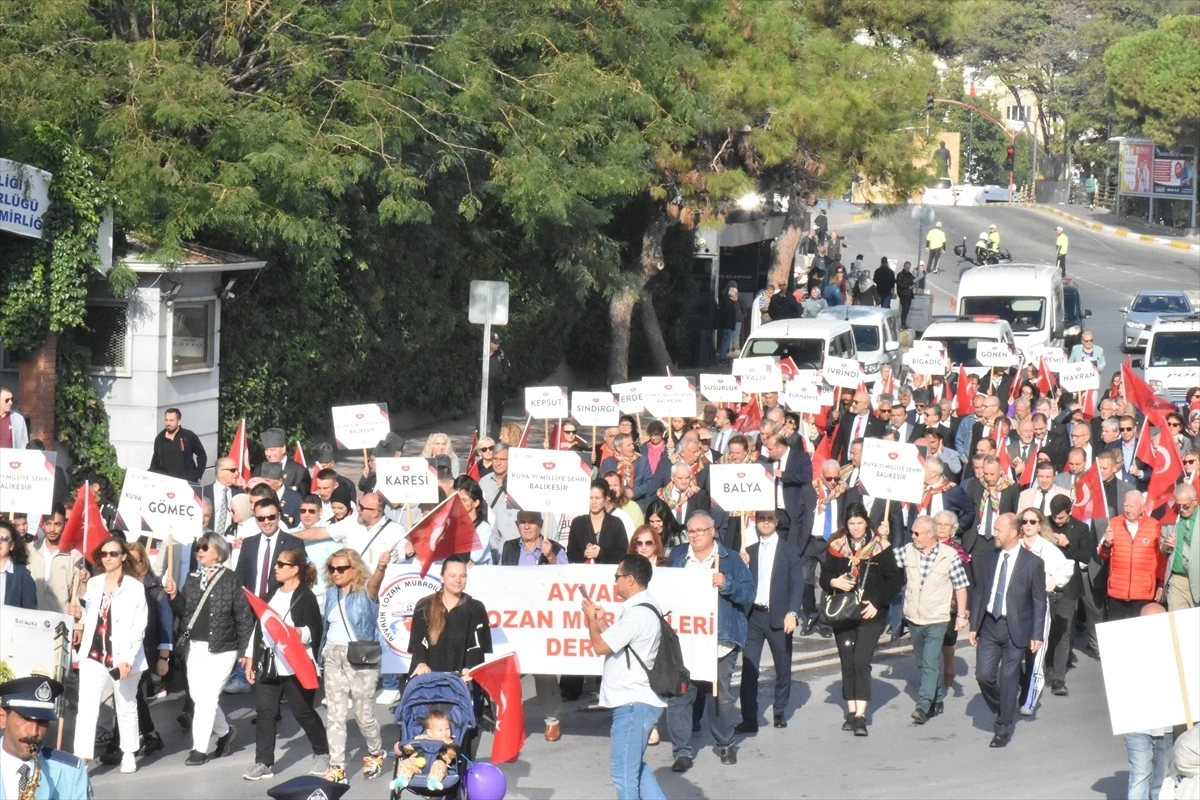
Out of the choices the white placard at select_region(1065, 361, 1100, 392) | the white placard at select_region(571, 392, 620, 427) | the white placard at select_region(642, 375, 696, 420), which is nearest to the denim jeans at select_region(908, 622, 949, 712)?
the white placard at select_region(642, 375, 696, 420)

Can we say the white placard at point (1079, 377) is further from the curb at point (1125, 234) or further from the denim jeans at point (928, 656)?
the curb at point (1125, 234)

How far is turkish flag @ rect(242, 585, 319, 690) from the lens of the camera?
10.8 m

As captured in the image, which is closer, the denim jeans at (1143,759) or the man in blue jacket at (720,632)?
the denim jeans at (1143,759)

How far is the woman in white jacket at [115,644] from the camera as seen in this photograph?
35.8 feet

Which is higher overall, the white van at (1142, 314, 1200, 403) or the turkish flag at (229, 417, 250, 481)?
the white van at (1142, 314, 1200, 403)

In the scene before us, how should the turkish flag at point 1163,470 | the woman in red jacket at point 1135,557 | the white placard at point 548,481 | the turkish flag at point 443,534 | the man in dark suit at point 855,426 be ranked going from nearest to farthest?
1. the turkish flag at point 443,534
2. the woman in red jacket at point 1135,557
3. the white placard at point 548,481
4. the turkish flag at point 1163,470
5. the man in dark suit at point 855,426

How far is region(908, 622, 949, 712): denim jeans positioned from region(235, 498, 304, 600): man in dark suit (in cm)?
435

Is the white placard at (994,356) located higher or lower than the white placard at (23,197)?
lower

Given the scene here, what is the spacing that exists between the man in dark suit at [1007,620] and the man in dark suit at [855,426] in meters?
7.10

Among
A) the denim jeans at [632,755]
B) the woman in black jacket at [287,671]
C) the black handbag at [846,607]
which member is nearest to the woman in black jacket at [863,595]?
the black handbag at [846,607]

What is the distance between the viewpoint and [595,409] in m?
19.8

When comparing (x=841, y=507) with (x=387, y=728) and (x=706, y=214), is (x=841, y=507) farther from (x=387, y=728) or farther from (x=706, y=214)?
(x=706, y=214)

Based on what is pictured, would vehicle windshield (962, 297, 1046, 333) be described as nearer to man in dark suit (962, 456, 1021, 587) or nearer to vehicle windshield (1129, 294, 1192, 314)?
vehicle windshield (1129, 294, 1192, 314)

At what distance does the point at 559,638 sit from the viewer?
38.4 feet
